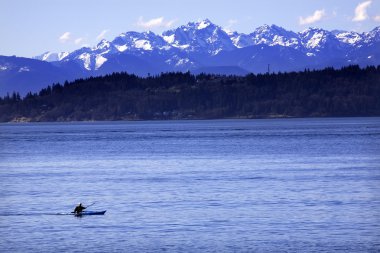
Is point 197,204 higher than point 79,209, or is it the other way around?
point 79,209

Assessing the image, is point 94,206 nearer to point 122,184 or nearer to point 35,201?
point 35,201

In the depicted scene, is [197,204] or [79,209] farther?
[197,204]

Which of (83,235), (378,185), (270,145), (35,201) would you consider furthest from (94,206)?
(270,145)

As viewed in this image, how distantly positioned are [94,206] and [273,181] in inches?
905

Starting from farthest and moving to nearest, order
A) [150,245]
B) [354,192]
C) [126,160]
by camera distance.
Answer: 1. [126,160]
2. [354,192]
3. [150,245]

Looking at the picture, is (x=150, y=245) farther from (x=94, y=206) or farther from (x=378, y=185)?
(x=378, y=185)

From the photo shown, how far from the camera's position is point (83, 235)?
57469mm

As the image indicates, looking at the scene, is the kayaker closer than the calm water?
No

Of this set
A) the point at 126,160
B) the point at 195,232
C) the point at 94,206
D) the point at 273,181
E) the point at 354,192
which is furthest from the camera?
the point at 126,160

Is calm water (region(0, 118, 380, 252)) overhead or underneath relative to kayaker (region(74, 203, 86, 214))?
underneath

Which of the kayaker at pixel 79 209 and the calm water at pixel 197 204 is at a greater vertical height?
the kayaker at pixel 79 209

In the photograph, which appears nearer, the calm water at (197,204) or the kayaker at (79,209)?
the calm water at (197,204)

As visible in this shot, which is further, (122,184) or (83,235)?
(122,184)

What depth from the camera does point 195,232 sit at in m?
57.1
